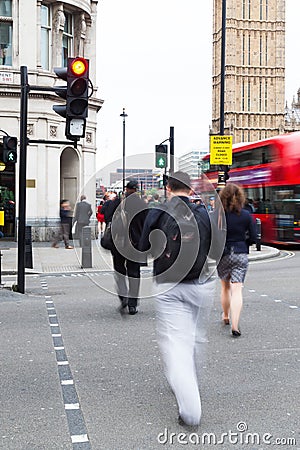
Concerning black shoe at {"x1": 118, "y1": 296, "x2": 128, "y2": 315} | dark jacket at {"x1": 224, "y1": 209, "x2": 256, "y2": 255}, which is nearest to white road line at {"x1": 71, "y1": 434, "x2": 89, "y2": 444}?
dark jacket at {"x1": 224, "y1": 209, "x2": 256, "y2": 255}

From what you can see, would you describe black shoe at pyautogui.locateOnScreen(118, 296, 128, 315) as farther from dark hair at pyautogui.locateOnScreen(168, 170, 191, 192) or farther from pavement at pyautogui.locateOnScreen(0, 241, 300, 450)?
dark hair at pyautogui.locateOnScreen(168, 170, 191, 192)

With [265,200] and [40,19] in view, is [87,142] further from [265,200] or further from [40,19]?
[265,200]

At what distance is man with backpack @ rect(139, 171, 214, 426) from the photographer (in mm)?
5188

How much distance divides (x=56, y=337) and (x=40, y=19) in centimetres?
2085

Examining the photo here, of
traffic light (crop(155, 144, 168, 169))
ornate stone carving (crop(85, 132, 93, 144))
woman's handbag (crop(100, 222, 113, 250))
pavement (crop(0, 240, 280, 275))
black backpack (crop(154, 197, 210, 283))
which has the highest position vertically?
ornate stone carving (crop(85, 132, 93, 144))

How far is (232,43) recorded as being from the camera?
118000 mm

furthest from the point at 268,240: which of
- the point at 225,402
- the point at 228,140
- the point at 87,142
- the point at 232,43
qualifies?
the point at 232,43

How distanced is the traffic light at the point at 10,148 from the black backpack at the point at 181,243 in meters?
9.41

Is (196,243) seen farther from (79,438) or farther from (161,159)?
(161,159)

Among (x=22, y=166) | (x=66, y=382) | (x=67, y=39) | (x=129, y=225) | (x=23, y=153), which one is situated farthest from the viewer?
(x=67, y=39)

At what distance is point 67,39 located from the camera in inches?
1144

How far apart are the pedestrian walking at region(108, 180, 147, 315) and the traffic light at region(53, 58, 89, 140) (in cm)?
192

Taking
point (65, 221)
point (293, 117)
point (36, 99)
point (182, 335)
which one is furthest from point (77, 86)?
point (293, 117)

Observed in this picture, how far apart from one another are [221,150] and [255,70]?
101 metres
